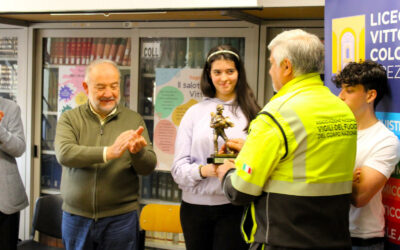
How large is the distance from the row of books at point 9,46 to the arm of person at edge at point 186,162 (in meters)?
2.74

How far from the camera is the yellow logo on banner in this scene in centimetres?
259

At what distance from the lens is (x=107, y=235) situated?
9.74ft

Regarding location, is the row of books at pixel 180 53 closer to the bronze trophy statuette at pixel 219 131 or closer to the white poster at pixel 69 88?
the white poster at pixel 69 88

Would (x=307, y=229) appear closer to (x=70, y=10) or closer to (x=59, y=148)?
(x=59, y=148)

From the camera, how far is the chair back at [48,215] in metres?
3.91

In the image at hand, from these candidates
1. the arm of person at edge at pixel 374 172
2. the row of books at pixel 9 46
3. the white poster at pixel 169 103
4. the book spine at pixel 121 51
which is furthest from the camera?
the row of books at pixel 9 46

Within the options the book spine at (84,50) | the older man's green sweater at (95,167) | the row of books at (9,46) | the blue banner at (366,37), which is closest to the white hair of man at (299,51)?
the blue banner at (366,37)

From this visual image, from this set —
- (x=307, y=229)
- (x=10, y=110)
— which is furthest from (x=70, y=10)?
(x=307, y=229)

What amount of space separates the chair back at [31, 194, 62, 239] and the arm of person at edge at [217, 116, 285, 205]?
7.37 ft

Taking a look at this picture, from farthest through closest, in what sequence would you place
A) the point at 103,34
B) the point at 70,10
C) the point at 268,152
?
the point at 103,34 < the point at 70,10 < the point at 268,152

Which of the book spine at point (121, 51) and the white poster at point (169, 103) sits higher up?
the book spine at point (121, 51)

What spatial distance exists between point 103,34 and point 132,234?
89.6 inches

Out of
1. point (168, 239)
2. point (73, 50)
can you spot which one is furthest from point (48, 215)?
point (73, 50)

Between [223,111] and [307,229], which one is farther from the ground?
[223,111]
